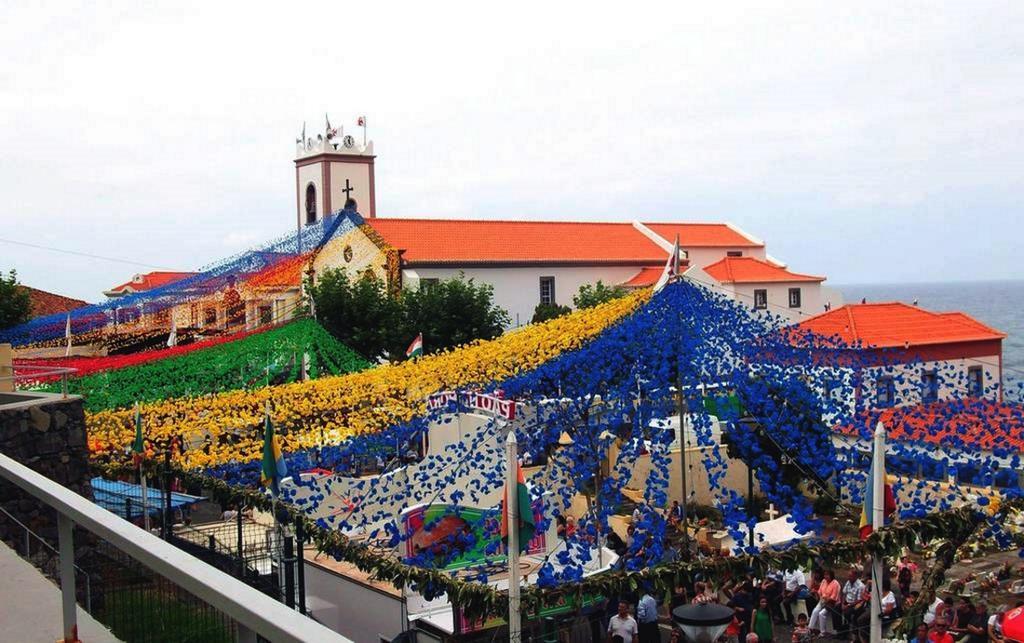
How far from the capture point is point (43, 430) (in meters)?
11.6

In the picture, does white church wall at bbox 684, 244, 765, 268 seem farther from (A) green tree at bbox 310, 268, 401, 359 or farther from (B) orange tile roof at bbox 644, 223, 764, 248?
(A) green tree at bbox 310, 268, 401, 359

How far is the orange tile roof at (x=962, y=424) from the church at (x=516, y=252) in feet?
88.4

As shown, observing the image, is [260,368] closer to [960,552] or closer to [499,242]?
[960,552]

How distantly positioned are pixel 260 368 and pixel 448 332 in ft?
53.6

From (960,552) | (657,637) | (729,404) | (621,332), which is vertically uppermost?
(621,332)

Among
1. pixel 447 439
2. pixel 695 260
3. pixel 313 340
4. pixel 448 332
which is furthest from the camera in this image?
pixel 695 260

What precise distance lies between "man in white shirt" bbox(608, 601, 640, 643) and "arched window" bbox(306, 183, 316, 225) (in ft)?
146

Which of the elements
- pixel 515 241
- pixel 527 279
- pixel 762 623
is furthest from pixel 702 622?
pixel 515 241

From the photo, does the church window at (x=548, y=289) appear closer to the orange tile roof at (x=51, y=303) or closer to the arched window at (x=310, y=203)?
the arched window at (x=310, y=203)

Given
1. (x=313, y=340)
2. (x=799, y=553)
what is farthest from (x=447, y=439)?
(x=799, y=553)

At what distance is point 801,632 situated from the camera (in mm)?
11828

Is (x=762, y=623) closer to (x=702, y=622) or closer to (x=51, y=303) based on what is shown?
(x=702, y=622)

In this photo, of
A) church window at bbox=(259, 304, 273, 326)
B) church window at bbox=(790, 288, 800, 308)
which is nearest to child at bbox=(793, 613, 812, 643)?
church window at bbox=(259, 304, 273, 326)

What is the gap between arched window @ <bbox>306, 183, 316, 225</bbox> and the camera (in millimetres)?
53844
